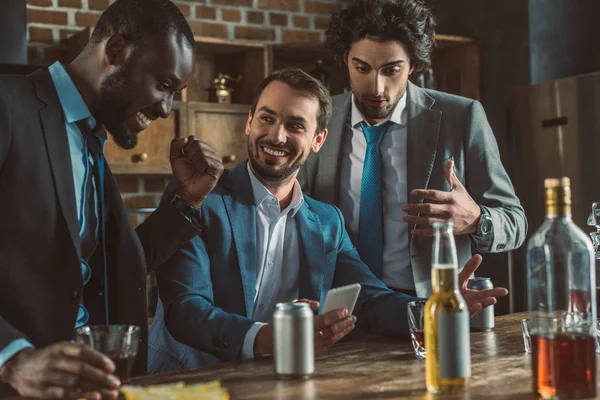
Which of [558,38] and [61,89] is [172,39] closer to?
[61,89]

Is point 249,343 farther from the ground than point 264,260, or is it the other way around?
point 264,260

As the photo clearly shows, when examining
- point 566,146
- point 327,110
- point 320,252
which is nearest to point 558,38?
point 566,146

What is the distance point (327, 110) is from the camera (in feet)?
7.43

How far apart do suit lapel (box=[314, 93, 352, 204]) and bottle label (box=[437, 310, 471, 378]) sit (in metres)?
1.24

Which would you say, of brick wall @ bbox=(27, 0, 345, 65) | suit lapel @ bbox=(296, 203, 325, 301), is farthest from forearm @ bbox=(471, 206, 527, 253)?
brick wall @ bbox=(27, 0, 345, 65)

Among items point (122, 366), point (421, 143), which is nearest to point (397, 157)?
point (421, 143)

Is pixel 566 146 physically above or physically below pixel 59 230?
above

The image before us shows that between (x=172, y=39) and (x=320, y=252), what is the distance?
2.25 feet

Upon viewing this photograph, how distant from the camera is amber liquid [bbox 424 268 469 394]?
1208 mm

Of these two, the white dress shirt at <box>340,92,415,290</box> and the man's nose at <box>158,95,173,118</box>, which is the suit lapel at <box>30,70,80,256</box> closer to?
→ the man's nose at <box>158,95,173,118</box>

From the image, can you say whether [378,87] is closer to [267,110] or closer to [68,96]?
[267,110]

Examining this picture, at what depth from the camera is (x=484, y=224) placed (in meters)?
2.22

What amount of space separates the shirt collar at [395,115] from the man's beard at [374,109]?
0.04 ft

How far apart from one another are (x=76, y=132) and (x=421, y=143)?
1112 mm
